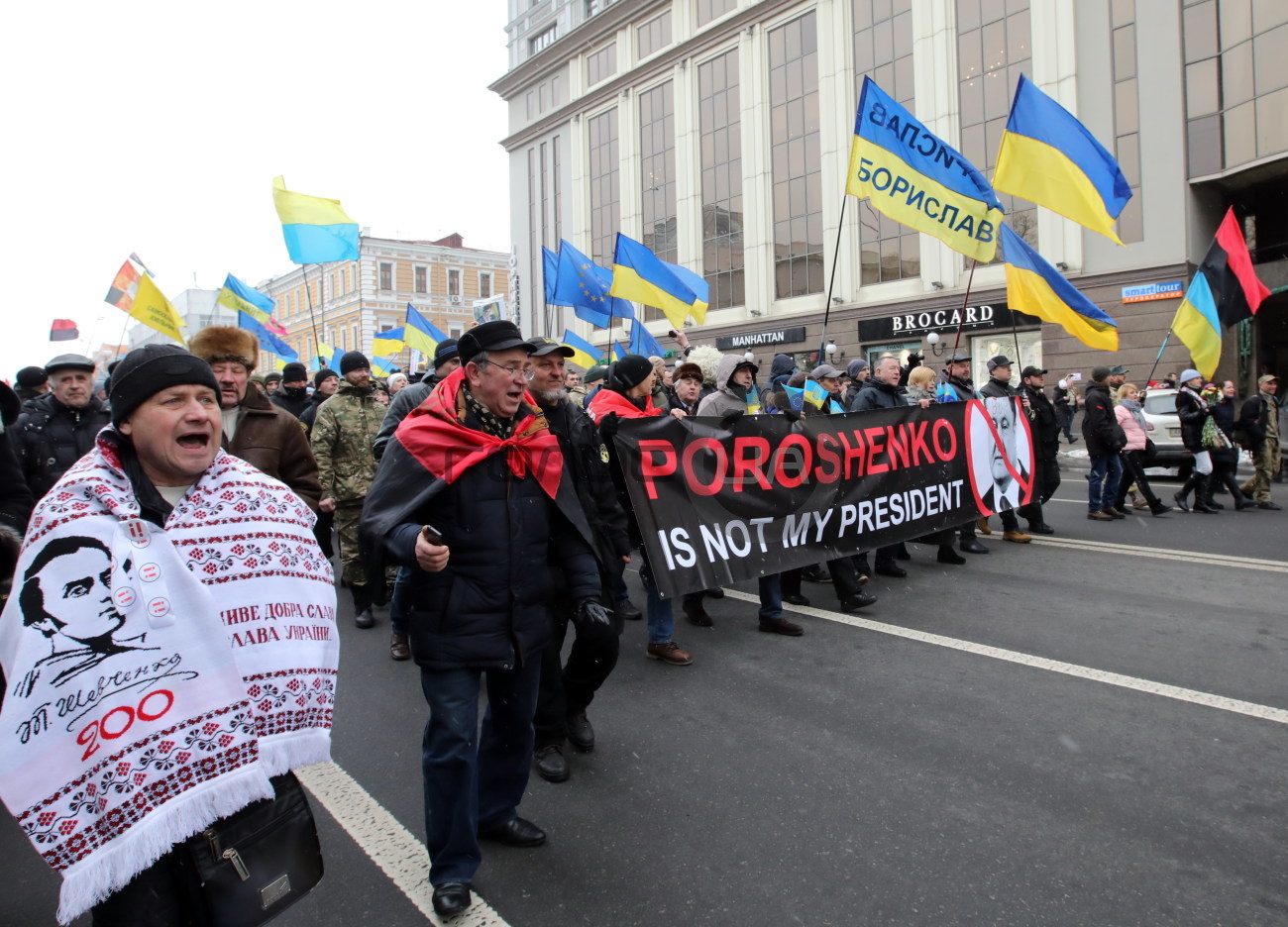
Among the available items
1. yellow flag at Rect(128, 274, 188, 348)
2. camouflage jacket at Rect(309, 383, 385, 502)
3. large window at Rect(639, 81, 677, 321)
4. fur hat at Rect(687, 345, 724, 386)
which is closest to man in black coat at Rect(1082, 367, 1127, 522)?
fur hat at Rect(687, 345, 724, 386)

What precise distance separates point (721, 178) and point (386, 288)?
30122mm

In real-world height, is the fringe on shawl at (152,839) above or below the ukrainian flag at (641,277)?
below

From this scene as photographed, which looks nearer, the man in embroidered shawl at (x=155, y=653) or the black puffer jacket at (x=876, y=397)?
the man in embroidered shawl at (x=155, y=653)

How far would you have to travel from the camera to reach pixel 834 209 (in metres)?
28.6

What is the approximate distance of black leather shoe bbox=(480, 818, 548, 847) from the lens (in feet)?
9.68

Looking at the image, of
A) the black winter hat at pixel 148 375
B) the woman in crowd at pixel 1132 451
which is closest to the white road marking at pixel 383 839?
the black winter hat at pixel 148 375

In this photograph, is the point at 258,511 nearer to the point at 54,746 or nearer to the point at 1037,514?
the point at 54,746

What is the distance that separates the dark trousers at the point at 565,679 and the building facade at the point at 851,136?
1369 cm

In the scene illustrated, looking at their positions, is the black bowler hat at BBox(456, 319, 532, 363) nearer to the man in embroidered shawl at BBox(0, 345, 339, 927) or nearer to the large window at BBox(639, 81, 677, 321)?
the man in embroidered shawl at BBox(0, 345, 339, 927)

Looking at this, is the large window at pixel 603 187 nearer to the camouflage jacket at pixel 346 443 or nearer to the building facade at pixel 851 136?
the building facade at pixel 851 136

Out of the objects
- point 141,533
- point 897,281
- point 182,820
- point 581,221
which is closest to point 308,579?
point 141,533

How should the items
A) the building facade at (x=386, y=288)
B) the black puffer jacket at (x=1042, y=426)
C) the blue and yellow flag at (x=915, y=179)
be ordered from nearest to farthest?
the blue and yellow flag at (x=915, y=179) < the black puffer jacket at (x=1042, y=426) < the building facade at (x=386, y=288)

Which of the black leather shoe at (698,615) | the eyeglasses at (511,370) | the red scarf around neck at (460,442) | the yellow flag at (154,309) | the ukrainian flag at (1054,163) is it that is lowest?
the black leather shoe at (698,615)

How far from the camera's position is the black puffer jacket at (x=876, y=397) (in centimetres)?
724
